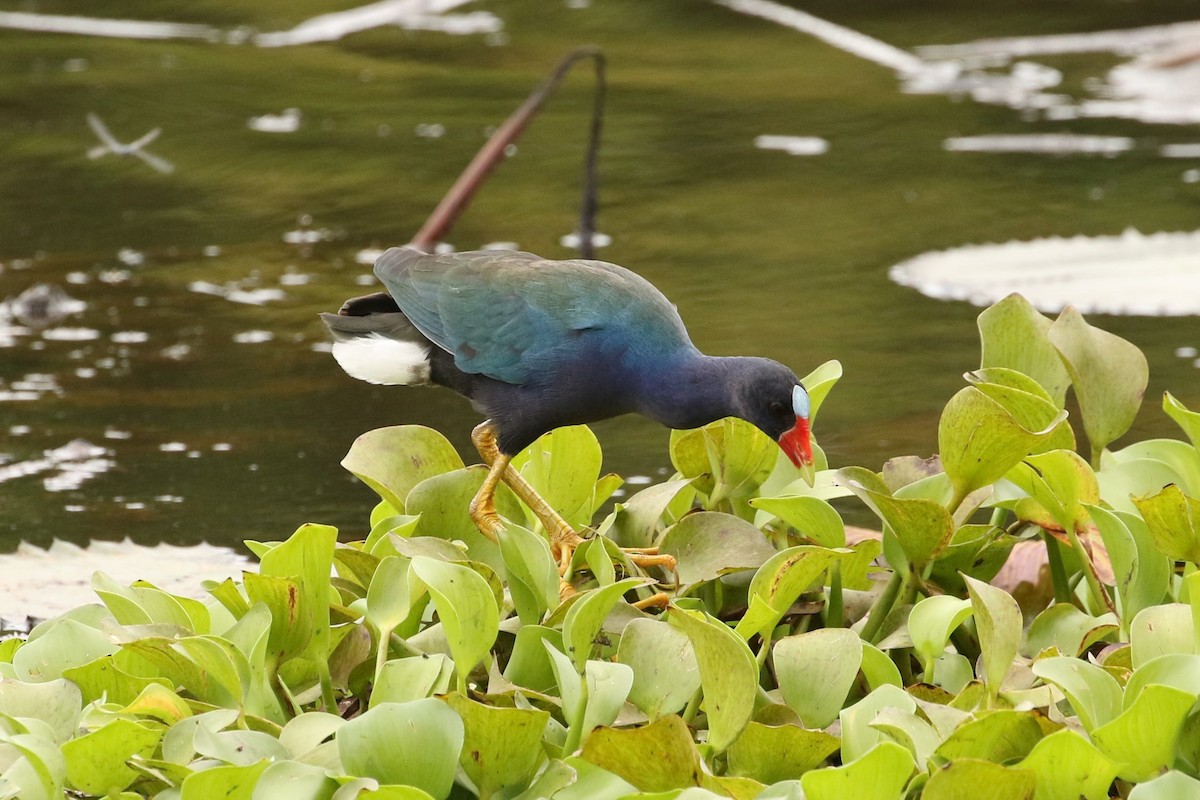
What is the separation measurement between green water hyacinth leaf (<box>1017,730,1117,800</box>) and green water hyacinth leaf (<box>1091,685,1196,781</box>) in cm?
2

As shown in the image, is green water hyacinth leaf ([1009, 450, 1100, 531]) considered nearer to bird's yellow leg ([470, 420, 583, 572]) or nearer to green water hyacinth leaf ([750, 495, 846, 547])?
green water hyacinth leaf ([750, 495, 846, 547])

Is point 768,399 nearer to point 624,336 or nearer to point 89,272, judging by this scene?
point 624,336

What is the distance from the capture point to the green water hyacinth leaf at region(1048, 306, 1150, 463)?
2389mm

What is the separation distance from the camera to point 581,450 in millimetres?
2498

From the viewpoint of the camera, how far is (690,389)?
274 cm

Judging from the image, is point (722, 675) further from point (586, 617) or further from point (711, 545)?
point (711, 545)

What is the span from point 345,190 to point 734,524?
409 centimetres

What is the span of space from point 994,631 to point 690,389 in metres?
0.98

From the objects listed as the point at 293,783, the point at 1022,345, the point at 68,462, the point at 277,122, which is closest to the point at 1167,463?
the point at 1022,345

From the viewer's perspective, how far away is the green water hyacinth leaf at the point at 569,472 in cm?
248

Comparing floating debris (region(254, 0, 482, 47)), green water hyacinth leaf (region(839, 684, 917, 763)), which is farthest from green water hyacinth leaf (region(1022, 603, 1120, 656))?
floating debris (region(254, 0, 482, 47))

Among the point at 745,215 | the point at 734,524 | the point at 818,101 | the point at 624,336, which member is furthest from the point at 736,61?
the point at 734,524

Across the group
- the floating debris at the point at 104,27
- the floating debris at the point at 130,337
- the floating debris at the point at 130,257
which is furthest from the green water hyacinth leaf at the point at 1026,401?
the floating debris at the point at 104,27

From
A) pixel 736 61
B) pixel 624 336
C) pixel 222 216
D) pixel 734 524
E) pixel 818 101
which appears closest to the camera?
pixel 734 524
